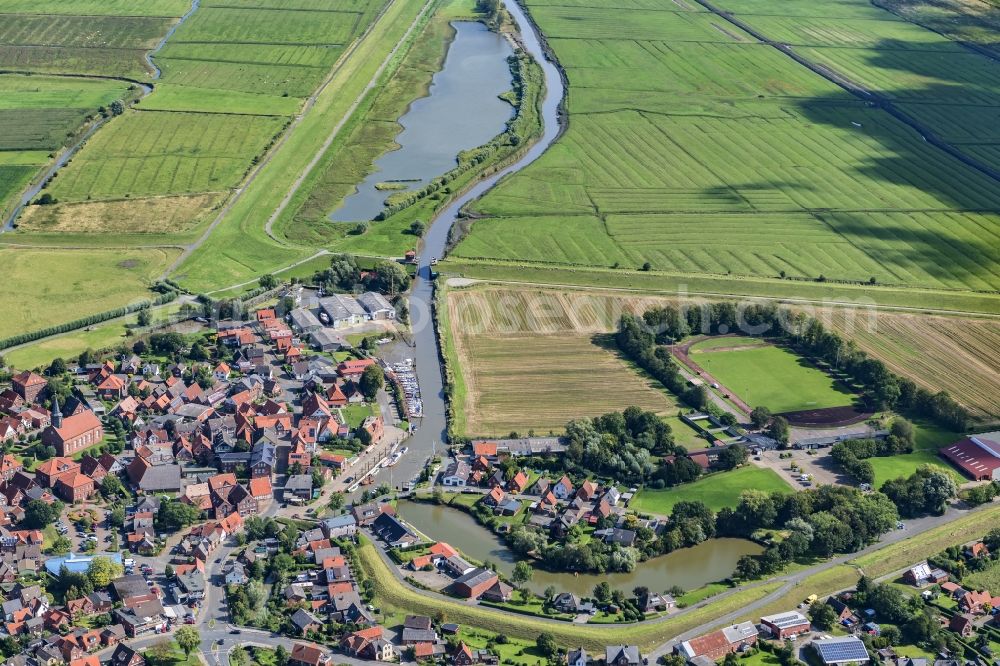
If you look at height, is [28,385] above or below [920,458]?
above

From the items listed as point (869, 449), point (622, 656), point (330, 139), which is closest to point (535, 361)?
point (869, 449)

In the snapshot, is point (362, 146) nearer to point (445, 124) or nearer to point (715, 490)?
point (445, 124)

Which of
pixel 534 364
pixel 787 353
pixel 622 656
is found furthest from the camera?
pixel 787 353

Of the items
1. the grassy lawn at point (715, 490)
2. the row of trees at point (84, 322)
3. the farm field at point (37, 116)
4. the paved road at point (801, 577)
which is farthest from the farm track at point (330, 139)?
the paved road at point (801, 577)

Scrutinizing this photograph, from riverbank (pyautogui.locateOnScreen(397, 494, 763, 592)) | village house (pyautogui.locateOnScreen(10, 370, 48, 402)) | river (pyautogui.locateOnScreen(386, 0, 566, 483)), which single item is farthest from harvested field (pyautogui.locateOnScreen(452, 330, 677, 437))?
village house (pyautogui.locateOnScreen(10, 370, 48, 402))

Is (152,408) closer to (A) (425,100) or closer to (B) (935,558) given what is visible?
(B) (935,558)

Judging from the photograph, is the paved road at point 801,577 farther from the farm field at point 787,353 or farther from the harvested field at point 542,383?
the harvested field at point 542,383

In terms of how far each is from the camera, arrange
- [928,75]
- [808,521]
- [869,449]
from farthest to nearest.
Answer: [928,75]
[869,449]
[808,521]
